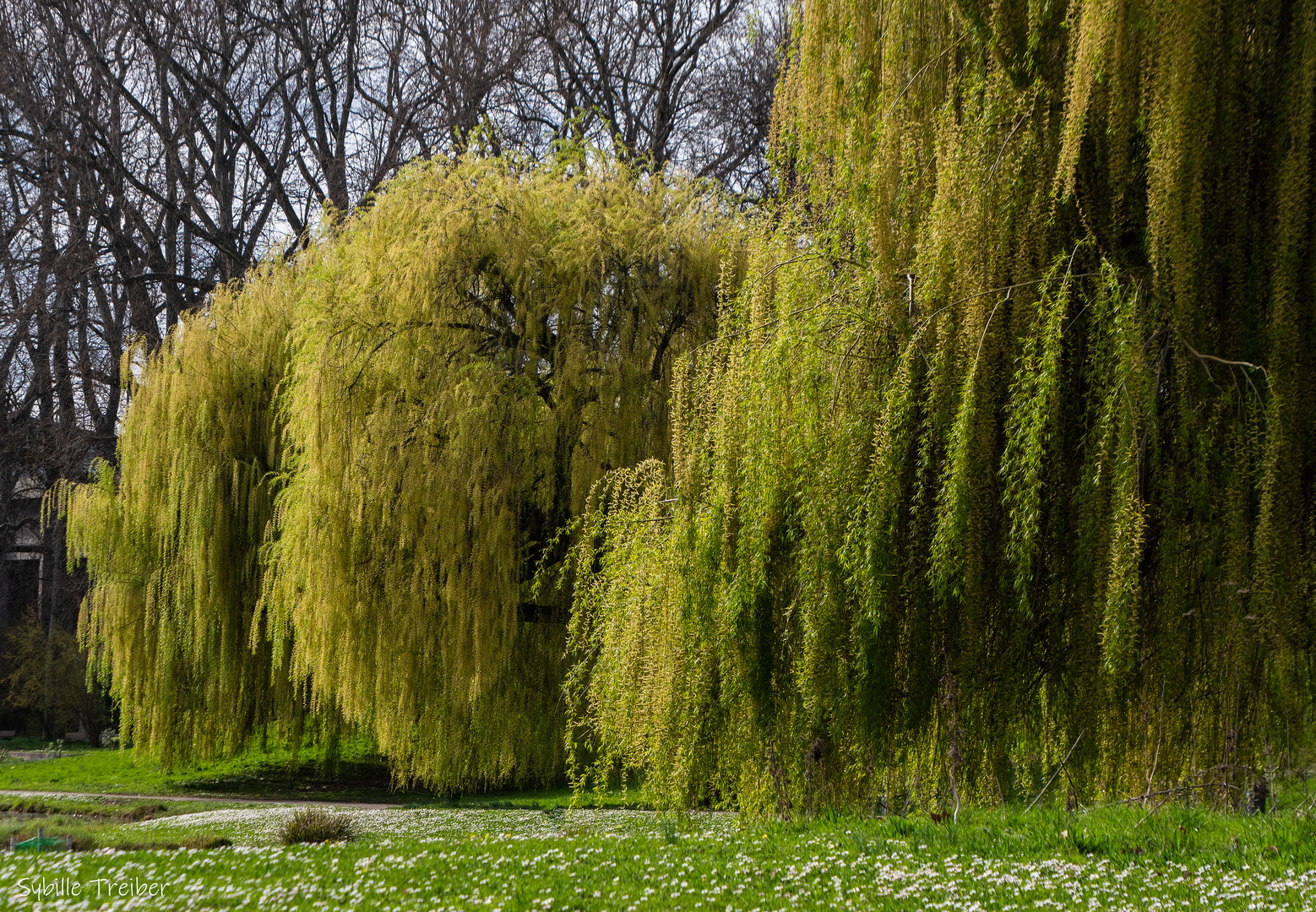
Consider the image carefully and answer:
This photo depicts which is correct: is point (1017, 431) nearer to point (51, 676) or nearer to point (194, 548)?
point (194, 548)

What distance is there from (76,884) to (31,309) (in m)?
15.7

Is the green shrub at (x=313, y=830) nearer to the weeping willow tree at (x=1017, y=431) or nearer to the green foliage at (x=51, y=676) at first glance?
the weeping willow tree at (x=1017, y=431)

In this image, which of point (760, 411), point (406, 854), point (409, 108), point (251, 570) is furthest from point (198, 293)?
point (760, 411)

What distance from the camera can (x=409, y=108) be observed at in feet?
62.2

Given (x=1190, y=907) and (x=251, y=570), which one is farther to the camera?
(x=251, y=570)

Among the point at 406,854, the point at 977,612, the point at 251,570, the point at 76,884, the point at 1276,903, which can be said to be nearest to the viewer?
the point at 1276,903

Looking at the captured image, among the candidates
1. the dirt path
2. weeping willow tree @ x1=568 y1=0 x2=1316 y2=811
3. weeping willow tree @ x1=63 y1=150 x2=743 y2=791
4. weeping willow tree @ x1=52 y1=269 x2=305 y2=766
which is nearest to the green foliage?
the dirt path

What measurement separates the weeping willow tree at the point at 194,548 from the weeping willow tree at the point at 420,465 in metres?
0.03

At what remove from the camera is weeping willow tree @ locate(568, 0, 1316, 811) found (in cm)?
375

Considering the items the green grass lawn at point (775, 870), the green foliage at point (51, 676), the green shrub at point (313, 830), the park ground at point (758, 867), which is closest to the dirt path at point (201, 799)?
the green shrub at point (313, 830)

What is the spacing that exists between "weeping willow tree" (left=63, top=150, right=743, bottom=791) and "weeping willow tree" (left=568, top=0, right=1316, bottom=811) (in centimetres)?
373

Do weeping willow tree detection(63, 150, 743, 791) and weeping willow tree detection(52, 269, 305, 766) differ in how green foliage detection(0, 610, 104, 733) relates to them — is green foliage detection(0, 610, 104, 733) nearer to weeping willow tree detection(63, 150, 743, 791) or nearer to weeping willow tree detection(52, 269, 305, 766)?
weeping willow tree detection(52, 269, 305, 766)

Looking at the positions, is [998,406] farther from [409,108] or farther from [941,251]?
[409,108]

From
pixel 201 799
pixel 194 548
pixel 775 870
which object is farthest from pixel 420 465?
pixel 201 799
